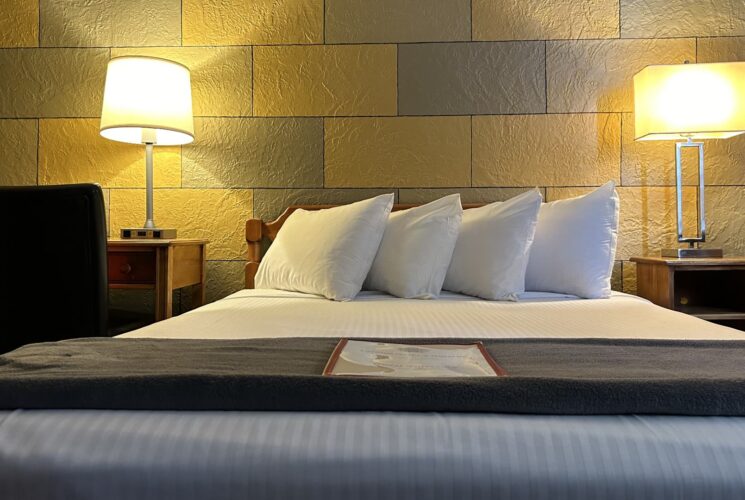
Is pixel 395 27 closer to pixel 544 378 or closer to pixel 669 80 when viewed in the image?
pixel 669 80

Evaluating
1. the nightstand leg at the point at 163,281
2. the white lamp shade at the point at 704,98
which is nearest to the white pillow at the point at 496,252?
the white lamp shade at the point at 704,98

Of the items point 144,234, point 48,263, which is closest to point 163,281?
point 144,234

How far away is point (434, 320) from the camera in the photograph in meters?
1.37

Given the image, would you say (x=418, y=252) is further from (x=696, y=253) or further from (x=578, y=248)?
(x=696, y=253)

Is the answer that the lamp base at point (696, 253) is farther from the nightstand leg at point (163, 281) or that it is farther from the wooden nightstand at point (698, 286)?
the nightstand leg at point (163, 281)

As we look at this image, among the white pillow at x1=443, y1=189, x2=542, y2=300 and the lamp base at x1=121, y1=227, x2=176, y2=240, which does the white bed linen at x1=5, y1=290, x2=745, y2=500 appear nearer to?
the white pillow at x1=443, y1=189, x2=542, y2=300

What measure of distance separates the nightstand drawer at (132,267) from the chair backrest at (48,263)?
604 millimetres

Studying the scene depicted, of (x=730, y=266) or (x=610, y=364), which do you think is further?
(x=730, y=266)

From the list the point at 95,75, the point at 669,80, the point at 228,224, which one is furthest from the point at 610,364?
the point at 95,75

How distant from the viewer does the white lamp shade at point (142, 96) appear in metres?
2.13

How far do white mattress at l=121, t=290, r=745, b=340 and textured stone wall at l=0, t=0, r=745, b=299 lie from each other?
2.54 feet

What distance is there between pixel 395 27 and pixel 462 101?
45 centimetres

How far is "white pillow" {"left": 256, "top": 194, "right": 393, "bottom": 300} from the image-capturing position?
70.9 inches

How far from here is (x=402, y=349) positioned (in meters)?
0.96
